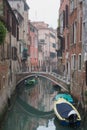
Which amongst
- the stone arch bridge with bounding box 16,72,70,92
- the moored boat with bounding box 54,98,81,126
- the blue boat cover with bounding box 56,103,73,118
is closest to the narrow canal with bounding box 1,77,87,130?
the moored boat with bounding box 54,98,81,126

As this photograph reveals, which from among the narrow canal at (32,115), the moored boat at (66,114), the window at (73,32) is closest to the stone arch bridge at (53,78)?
the narrow canal at (32,115)

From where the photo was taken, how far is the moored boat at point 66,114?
16.2m

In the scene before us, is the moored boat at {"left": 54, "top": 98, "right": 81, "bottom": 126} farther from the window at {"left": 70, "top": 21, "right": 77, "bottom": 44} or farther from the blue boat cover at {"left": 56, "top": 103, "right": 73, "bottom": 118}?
the window at {"left": 70, "top": 21, "right": 77, "bottom": 44}

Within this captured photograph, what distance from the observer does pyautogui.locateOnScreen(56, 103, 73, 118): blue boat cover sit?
17.4 metres

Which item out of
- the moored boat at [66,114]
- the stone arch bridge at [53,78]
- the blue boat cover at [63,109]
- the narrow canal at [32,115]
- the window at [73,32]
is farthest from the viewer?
the stone arch bridge at [53,78]

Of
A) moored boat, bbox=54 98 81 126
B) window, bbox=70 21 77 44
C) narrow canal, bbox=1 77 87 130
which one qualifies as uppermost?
window, bbox=70 21 77 44

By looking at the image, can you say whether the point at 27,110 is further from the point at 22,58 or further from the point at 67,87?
the point at 22,58

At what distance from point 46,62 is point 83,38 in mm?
43281

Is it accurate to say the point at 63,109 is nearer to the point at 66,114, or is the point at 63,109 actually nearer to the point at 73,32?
Answer: the point at 66,114

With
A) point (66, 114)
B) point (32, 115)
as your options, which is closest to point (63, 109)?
point (66, 114)

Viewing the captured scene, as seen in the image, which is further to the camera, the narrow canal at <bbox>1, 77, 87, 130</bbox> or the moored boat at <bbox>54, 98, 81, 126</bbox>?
the narrow canal at <bbox>1, 77, 87, 130</bbox>

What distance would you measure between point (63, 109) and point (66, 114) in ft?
2.78

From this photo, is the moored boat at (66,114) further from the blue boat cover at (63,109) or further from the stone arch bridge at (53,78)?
the stone arch bridge at (53,78)

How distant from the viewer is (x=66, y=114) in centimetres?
1731
